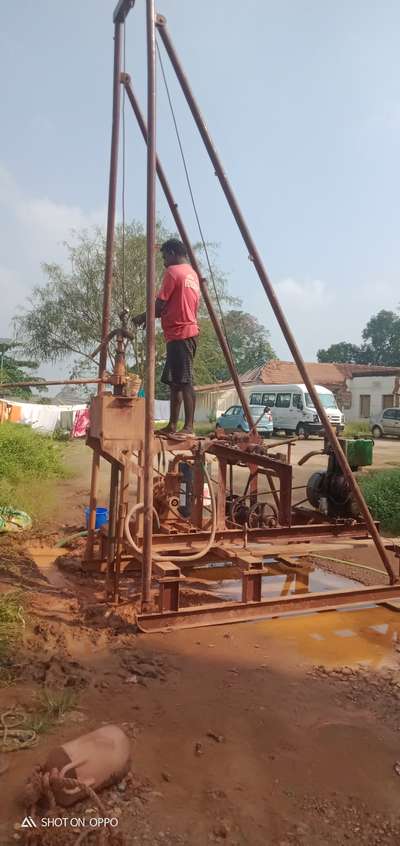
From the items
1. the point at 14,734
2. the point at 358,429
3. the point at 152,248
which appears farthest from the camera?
the point at 358,429

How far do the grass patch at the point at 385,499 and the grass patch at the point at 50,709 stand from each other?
6635 millimetres

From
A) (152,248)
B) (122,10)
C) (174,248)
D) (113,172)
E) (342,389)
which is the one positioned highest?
(122,10)

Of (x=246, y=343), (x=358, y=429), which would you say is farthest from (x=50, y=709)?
(x=246, y=343)

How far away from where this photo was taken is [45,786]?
2387 millimetres

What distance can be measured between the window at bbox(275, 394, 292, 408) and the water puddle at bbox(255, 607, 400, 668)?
2218 centimetres

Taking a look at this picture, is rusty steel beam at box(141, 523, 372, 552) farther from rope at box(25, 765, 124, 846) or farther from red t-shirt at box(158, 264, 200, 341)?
rope at box(25, 765, 124, 846)

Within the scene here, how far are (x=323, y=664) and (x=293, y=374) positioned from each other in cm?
3807

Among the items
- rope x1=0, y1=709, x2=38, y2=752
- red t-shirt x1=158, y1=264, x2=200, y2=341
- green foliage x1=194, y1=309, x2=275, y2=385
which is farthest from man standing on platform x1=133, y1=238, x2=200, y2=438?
green foliage x1=194, y1=309, x2=275, y2=385

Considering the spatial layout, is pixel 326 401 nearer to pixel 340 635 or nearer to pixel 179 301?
pixel 179 301

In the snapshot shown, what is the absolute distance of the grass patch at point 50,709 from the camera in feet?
9.94

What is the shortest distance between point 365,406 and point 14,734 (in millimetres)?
36890

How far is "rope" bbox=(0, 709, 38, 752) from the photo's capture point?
9.35 feet

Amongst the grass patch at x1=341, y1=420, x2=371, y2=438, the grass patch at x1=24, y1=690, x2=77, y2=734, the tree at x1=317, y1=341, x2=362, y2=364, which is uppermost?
the tree at x1=317, y1=341, x2=362, y2=364

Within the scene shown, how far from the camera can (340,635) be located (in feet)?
16.2
